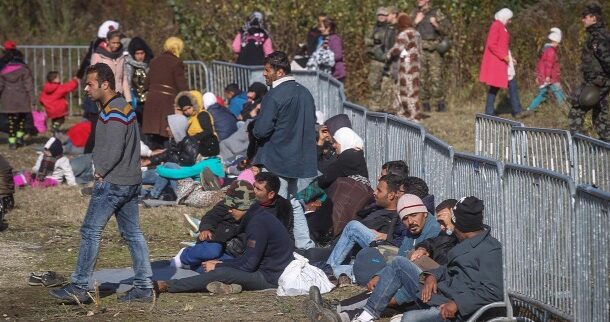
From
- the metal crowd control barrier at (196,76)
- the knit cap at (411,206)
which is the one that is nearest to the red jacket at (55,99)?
the metal crowd control barrier at (196,76)

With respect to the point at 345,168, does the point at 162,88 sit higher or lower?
higher

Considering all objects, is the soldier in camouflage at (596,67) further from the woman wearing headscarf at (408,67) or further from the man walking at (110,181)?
the man walking at (110,181)

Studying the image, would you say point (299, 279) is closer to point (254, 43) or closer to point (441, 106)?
point (254, 43)

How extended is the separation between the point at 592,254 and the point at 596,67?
8.24 m

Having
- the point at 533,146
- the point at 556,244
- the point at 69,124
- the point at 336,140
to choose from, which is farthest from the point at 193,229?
the point at 69,124

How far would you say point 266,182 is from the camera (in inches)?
447

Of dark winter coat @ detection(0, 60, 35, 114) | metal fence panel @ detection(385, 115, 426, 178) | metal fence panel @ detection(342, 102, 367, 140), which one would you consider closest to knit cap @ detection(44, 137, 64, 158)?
dark winter coat @ detection(0, 60, 35, 114)

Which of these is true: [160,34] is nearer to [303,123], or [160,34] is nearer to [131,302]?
[303,123]

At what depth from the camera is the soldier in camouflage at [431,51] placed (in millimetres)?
21531

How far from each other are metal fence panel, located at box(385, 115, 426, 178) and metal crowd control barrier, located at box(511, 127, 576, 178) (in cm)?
156

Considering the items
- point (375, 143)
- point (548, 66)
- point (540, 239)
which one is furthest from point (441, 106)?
point (540, 239)

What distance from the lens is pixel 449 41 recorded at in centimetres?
2203

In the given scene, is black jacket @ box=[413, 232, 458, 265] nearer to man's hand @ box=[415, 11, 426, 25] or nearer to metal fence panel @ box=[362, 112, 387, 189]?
metal fence panel @ box=[362, 112, 387, 189]

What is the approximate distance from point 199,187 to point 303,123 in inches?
117
